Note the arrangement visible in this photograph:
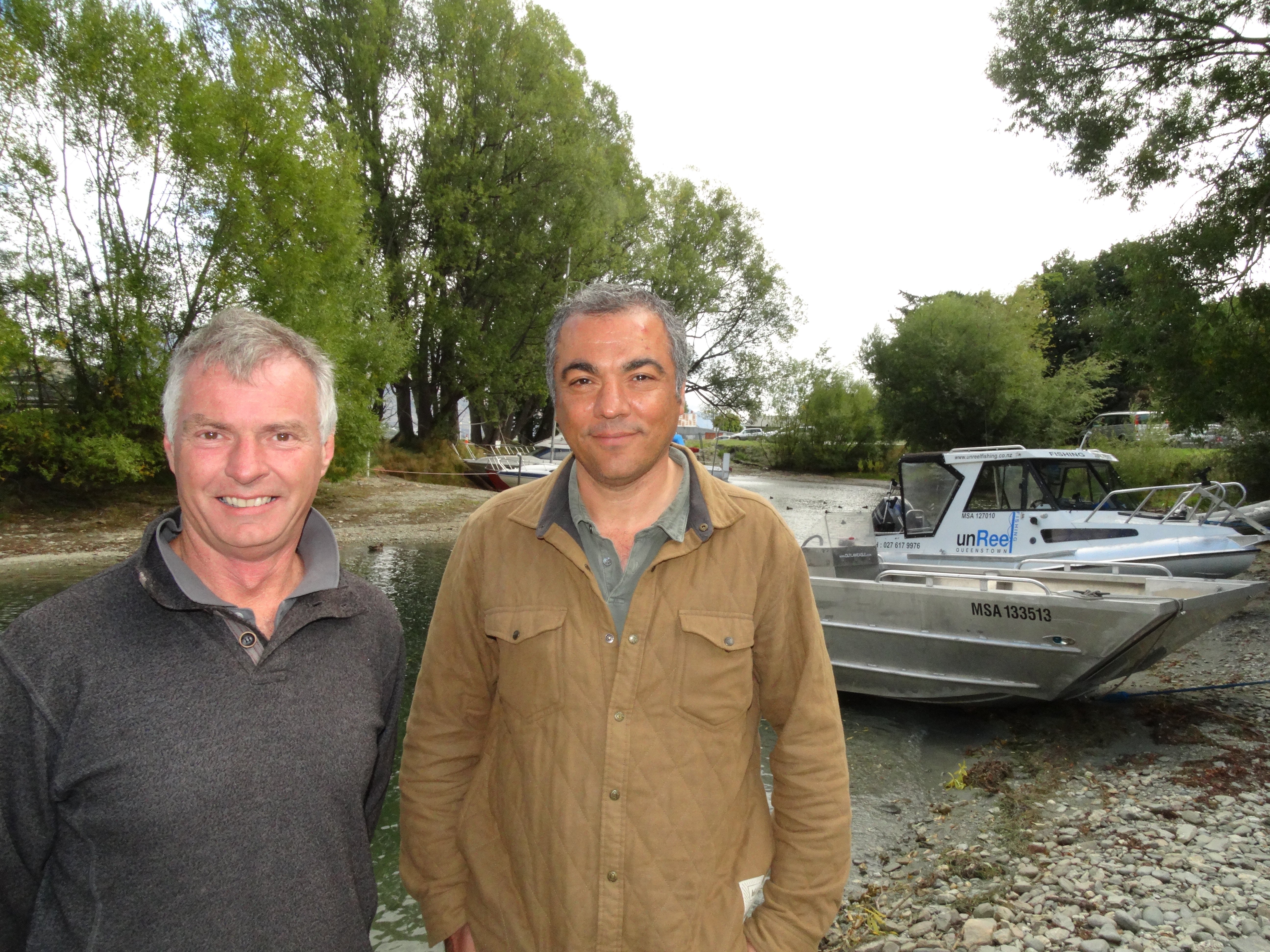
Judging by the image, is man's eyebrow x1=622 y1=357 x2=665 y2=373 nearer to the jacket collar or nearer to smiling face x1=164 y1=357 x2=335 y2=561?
the jacket collar

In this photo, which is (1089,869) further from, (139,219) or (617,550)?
(139,219)

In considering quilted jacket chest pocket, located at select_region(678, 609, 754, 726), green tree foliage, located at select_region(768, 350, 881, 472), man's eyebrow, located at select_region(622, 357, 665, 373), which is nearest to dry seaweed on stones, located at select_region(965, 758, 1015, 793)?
quilted jacket chest pocket, located at select_region(678, 609, 754, 726)

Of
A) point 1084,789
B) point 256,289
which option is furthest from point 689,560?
point 256,289

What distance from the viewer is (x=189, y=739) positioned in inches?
61.1

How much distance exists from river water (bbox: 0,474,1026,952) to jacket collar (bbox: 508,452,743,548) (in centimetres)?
103

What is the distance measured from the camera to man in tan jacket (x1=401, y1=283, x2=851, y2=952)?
5.92 feet

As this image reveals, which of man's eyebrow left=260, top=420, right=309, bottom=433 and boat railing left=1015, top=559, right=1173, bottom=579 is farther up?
man's eyebrow left=260, top=420, right=309, bottom=433

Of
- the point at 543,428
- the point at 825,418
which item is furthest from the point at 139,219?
the point at 825,418

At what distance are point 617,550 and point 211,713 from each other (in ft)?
3.09

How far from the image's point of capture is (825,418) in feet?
156

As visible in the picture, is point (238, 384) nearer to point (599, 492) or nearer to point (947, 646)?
point (599, 492)

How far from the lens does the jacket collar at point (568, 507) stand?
1.94 meters

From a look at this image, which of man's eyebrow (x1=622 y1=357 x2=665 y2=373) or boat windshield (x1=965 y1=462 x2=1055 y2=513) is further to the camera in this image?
boat windshield (x1=965 y1=462 x2=1055 y2=513)

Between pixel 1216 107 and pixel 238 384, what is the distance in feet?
51.9
